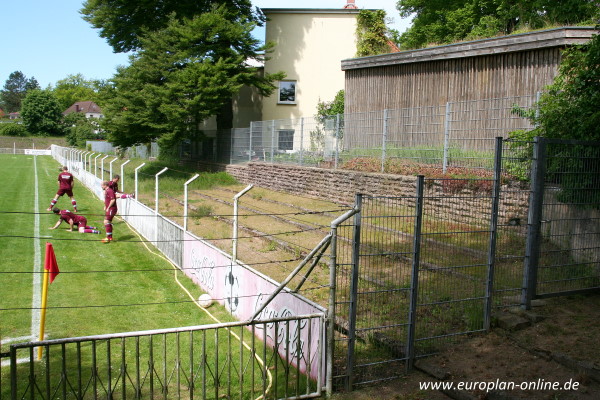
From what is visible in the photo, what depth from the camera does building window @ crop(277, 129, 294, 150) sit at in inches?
756

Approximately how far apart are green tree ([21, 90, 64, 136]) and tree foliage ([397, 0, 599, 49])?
63.7 meters

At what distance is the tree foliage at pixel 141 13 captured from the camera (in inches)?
1048

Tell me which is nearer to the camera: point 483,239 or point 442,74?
point 483,239

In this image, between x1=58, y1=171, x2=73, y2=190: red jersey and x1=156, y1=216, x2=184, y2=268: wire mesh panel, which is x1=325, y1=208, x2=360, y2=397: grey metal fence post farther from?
x1=58, y1=171, x2=73, y2=190: red jersey

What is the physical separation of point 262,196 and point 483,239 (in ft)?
36.4

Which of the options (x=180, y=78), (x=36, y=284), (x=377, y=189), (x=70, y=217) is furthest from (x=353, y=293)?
(x=180, y=78)

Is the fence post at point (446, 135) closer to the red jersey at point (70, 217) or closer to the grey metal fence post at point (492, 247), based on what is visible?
the grey metal fence post at point (492, 247)

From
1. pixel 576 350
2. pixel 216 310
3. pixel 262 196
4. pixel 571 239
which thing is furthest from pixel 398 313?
pixel 262 196

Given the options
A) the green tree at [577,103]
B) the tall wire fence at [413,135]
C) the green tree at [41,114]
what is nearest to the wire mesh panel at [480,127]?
the tall wire fence at [413,135]

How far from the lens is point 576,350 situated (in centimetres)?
555

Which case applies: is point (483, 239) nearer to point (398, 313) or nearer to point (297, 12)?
point (398, 313)

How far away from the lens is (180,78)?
76.2 feet

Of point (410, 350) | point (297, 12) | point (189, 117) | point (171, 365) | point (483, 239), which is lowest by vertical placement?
point (171, 365)

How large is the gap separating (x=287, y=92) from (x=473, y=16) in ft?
40.2
